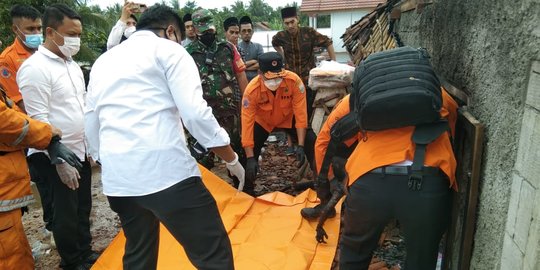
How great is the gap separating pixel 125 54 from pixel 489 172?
1943 mm

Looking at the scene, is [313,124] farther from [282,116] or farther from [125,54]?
[125,54]

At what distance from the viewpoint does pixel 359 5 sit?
22.6 metres

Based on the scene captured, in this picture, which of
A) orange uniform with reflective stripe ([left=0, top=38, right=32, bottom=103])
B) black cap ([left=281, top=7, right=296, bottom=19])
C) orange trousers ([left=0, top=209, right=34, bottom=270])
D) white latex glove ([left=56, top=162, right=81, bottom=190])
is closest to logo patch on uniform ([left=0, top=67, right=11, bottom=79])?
orange uniform with reflective stripe ([left=0, top=38, right=32, bottom=103])

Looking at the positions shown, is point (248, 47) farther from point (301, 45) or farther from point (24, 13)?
point (24, 13)

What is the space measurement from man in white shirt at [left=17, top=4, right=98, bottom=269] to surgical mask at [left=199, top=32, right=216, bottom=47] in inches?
74.0

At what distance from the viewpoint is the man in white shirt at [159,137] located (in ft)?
6.57

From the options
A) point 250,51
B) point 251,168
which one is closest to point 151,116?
point 251,168

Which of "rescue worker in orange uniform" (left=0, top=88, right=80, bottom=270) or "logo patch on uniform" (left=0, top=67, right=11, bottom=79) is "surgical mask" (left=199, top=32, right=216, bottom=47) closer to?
"logo patch on uniform" (left=0, top=67, right=11, bottom=79)

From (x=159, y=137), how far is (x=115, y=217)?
9.27ft

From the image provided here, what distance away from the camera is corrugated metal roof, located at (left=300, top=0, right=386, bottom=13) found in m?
22.5

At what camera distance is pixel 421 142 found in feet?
6.22

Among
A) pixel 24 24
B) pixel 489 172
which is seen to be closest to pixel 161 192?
pixel 489 172

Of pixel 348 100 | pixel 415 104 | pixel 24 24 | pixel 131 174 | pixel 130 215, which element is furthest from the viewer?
pixel 24 24

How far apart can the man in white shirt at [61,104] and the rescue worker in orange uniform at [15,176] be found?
0.26 m
